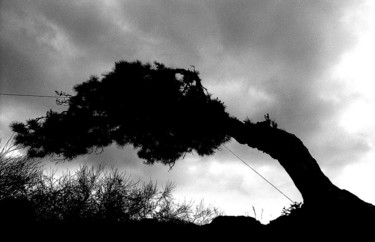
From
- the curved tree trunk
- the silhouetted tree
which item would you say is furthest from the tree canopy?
the curved tree trunk

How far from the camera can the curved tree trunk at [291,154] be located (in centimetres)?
408

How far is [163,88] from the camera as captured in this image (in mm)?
5262

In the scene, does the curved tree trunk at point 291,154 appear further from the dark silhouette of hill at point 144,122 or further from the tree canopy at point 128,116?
the tree canopy at point 128,116

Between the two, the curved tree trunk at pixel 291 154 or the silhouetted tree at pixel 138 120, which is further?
the silhouetted tree at pixel 138 120

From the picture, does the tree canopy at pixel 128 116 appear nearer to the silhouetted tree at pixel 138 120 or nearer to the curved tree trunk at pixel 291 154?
A: the silhouetted tree at pixel 138 120

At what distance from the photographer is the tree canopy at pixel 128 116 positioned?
17.0 ft

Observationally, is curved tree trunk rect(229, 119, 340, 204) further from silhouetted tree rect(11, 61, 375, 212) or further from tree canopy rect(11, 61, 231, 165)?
tree canopy rect(11, 61, 231, 165)

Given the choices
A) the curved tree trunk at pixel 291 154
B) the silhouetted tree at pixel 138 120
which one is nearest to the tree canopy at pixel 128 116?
the silhouetted tree at pixel 138 120

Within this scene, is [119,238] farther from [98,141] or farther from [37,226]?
[98,141]

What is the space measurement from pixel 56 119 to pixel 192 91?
3.10m

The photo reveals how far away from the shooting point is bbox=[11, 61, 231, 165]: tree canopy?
5168 millimetres

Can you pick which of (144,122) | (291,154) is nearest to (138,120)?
(144,122)

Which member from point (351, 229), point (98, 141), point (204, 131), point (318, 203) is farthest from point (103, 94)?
point (351, 229)

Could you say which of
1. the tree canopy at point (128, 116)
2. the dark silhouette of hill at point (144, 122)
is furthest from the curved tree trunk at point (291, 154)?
the tree canopy at point (128, 116)
